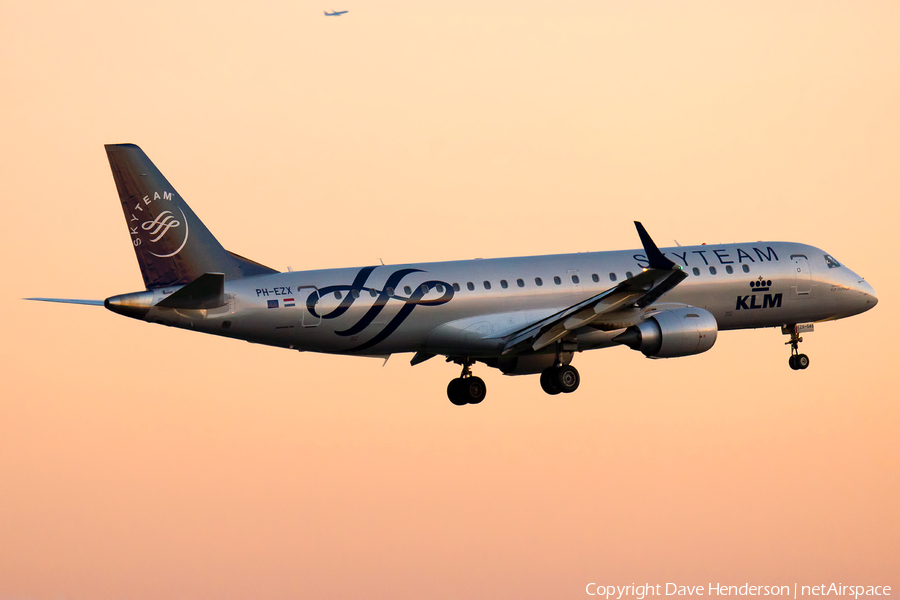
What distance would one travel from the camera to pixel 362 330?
44031mm

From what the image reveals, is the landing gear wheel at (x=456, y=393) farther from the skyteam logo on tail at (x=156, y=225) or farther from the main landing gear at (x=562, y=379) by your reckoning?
the skyteam logo on tail at (x=156, y=225)

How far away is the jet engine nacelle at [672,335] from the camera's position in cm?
4494

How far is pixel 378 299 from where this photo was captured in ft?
144

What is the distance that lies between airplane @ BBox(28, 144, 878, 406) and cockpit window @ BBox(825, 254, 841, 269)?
8 centimetres

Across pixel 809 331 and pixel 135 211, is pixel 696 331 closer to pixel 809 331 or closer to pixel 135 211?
pixel 809 331

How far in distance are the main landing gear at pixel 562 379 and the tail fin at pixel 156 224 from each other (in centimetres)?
1208

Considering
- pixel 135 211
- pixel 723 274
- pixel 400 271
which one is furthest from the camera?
pixel 723 274

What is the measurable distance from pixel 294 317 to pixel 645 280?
36.4 ft

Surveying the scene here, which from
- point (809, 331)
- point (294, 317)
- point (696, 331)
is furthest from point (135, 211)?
point (809, 331)

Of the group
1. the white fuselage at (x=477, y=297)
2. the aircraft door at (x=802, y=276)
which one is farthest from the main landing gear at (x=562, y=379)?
the aircraft door at (x=802, y=276)

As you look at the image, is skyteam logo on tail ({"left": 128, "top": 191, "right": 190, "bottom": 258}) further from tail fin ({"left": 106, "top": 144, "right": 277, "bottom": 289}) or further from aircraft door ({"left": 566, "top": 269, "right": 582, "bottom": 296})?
aircraft door ({"left": 566, "top": 269, "right": 582, "bottom": 296})

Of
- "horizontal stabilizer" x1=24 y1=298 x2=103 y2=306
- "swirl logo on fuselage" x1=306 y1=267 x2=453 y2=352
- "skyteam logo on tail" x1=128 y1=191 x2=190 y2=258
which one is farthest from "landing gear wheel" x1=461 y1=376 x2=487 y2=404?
"horizontal stabilizer" x1=24 y1=298 x2=103 y2=306

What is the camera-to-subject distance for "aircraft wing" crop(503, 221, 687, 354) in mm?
41344

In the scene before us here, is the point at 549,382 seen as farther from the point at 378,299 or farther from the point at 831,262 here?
the point at 831,262
